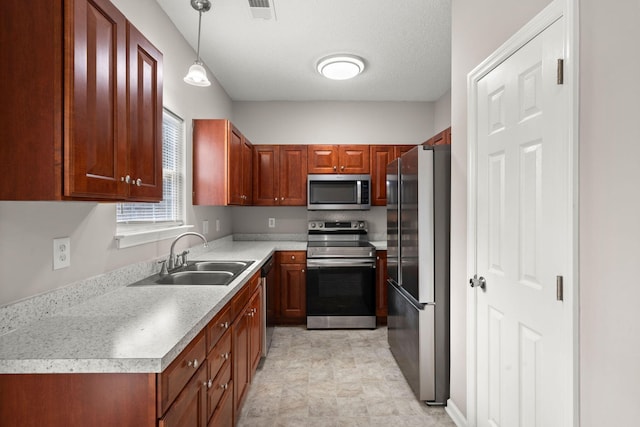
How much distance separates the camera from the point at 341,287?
11.9 ft

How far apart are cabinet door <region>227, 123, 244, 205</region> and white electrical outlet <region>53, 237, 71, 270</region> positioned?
153 centimetres

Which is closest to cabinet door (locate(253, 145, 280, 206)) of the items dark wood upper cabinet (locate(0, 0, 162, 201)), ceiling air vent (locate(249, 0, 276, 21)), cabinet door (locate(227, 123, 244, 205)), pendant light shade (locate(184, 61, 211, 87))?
cabinet door (locate(227, 123, 244, 205))

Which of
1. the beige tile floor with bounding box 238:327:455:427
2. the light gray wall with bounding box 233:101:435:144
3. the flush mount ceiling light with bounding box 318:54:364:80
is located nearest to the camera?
the beige tile floor with bounding box 238:327:455:427

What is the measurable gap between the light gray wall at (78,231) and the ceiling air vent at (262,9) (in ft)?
2.14

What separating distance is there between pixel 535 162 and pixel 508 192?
8.5 inches

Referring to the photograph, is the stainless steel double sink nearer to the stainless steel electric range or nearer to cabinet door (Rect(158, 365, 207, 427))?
cabinet door (Rect(158, 365, 207, 427))

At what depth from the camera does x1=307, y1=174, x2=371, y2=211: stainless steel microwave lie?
3.99 metres

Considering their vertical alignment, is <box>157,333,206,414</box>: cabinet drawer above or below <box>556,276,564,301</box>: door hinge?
below

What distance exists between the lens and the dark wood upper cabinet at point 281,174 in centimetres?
408

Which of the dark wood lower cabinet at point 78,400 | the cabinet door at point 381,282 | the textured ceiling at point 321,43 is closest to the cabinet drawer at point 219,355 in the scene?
the dark wood lower cabinet at point 78,400

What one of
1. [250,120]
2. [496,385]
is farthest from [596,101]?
[250,120]

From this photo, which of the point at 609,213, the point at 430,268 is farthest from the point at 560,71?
the point at 430,268

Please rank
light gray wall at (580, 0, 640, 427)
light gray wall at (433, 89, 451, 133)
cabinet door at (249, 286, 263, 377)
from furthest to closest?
light gray wall at (433, 89, 451, 133) → cabinet door at (249, 286, 263, 377) → light gray wall at (580, 0, 640, 427)

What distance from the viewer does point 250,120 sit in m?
4.33
